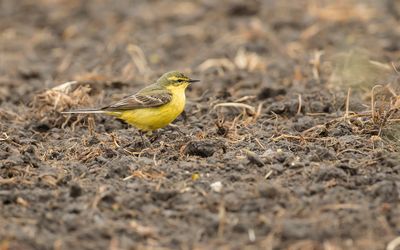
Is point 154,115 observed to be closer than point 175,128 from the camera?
Yes

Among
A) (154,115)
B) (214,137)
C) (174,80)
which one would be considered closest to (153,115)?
(154,115)

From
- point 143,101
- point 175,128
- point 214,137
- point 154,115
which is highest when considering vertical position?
point 143,101

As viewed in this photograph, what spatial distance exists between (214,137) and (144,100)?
1190 millimetres

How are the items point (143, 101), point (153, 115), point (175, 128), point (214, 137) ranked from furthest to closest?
1. point (175, 128)
2. point (143, 101)
3. point (153, 115)
4. point (214, 137)

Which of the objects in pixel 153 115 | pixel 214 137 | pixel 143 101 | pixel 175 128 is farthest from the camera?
pixel 175 128

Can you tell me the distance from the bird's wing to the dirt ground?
1.36 feet

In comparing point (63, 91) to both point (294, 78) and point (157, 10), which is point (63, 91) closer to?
point (294, 78)

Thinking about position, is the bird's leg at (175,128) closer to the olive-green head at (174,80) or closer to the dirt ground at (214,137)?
the dirt ground at (214,137)

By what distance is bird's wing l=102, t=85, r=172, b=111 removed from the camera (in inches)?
388

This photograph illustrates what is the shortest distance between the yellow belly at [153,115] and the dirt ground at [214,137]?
0.23m

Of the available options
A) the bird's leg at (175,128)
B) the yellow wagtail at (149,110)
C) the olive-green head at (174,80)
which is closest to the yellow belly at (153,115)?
the yellow wagtail at (149,110)

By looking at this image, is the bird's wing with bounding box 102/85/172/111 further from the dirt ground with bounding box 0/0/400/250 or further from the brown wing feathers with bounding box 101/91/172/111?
the dirt ground with bounding box 0/0/400/250

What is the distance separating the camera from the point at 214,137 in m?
9.45

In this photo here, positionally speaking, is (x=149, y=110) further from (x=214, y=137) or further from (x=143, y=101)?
(x=214, y=137)
